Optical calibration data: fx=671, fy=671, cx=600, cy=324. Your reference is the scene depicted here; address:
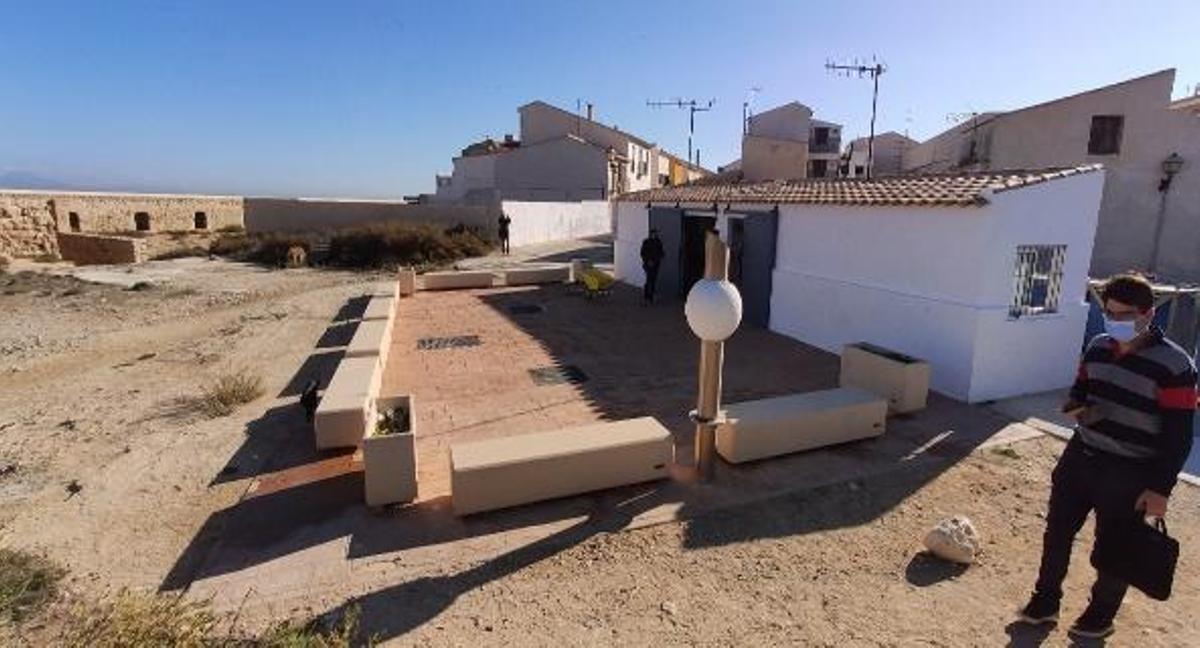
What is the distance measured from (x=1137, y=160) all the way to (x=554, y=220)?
2303 centimetres

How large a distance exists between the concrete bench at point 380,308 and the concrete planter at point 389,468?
6.79m

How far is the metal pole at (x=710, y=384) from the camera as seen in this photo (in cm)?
548

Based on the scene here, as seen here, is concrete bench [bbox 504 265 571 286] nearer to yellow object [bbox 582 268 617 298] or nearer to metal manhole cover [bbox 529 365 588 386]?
yellow object [bbox 582 268 617 298]

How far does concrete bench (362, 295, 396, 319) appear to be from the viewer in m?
12.0

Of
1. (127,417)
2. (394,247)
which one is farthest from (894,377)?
(394,247)

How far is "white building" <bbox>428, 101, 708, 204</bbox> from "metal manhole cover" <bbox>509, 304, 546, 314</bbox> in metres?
17.2

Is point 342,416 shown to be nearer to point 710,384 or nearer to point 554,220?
point 710,384

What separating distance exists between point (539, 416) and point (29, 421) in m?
6.49

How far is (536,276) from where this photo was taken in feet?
63.2

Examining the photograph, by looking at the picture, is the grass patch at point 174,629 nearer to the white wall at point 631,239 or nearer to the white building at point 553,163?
the white wall at point 631,239

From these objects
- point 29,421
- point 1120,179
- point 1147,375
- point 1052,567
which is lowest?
point 29,421

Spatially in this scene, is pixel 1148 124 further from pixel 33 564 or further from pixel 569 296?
pixel 33 564

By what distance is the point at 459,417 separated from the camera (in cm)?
795

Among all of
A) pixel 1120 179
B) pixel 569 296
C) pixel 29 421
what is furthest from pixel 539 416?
pixel 1120 179
